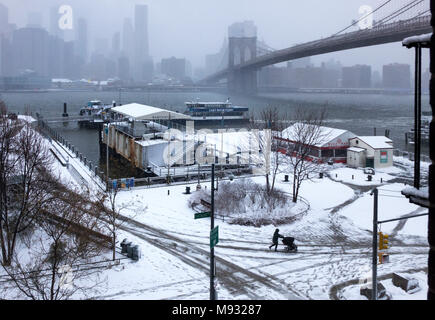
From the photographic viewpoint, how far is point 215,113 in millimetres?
59312

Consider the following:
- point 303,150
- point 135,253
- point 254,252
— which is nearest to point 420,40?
point 135,253

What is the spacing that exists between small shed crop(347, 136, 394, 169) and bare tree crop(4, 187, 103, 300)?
14771 mm

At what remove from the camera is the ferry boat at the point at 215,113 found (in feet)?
193

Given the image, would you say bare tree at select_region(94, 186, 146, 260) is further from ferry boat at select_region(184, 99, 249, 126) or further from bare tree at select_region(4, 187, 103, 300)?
ferry boat at select_region(184, 99, 249, 126)

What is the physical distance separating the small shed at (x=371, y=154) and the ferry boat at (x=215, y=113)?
116ft

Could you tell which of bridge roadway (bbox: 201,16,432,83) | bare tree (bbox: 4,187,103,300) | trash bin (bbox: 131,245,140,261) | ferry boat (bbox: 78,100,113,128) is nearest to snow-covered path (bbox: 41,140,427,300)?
trash bin (bbox: 131,245,140,261)

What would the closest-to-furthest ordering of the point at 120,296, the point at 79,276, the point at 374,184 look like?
the point at 120,296
the point at 79,276
the point at 374,184

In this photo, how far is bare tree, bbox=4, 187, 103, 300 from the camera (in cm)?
876

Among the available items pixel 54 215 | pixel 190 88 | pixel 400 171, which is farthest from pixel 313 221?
pixel 190 88

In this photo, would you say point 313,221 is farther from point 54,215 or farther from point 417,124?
point 417,124

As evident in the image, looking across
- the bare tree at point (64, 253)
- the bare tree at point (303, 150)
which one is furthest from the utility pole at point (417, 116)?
the bare tree at point (303, 150)

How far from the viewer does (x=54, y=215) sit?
11.0 meters

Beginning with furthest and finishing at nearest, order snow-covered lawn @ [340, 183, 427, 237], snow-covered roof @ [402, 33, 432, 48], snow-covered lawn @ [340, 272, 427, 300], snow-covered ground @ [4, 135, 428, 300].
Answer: snow-covered lawn @ [340, 183, 427, 237] < snow-covered ground @ [4, 135, 428, 300] < snow-covered lawn @ [340, 272, 427, 300] < snow-covered roof @ [402, 33, 432, 48]
